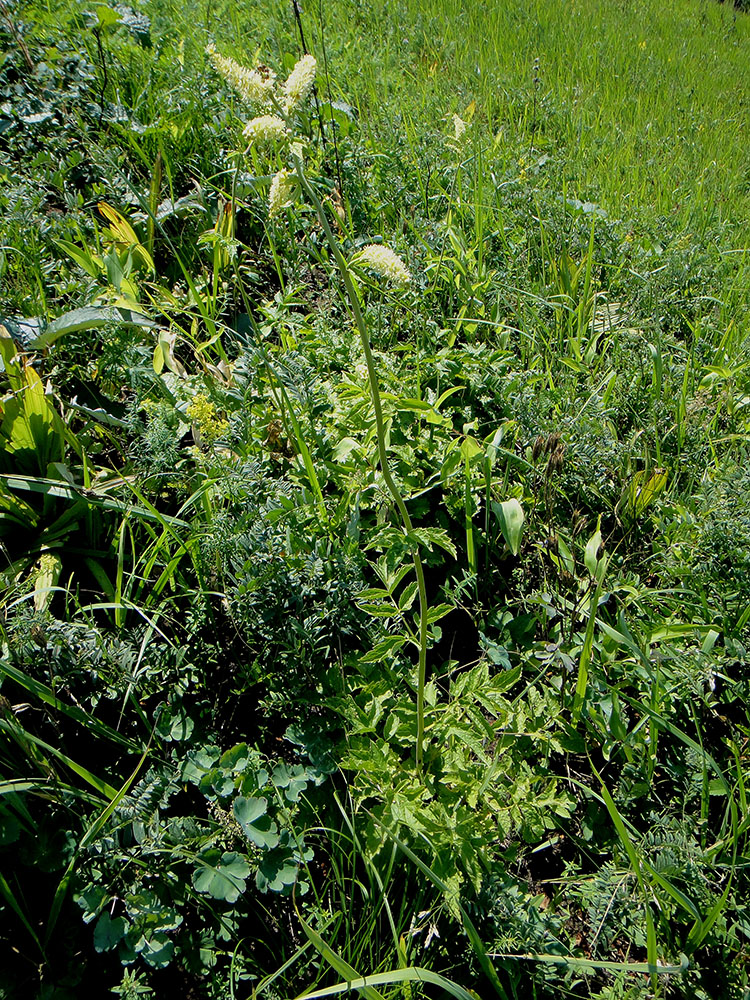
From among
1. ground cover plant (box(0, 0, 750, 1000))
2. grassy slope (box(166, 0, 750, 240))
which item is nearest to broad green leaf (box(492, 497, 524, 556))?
ground cover plant (box(0, 0, 750, 1000))

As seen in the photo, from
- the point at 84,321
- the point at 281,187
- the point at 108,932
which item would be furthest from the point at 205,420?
the point at 108,932

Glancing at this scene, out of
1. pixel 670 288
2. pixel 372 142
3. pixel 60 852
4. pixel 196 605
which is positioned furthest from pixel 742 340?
pixel 60 852

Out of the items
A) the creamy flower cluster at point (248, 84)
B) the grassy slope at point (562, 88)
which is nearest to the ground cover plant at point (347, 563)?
the creamy flower cluster at point (248, 84)

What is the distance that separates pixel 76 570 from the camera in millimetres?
1878

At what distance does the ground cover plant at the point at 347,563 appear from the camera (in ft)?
4.76

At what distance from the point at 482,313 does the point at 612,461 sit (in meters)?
0.80

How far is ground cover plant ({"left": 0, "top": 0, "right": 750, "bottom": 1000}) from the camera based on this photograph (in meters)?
1.45

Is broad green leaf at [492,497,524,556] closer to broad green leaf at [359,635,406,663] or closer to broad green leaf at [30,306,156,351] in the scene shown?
broad green leaf at [359,635,406,663]

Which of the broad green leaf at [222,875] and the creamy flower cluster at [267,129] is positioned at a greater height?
the creamy flower cluster at [267,129]

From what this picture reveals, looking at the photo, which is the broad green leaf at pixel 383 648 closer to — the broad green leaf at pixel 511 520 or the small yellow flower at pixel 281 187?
the broad green leaf at pixel 511 520

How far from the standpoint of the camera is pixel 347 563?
5.67 ft

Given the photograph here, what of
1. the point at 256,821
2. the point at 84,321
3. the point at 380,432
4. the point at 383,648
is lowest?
the point at 256,821

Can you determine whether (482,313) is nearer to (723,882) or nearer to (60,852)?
(723,882)

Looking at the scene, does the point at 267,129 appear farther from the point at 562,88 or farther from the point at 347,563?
the point at 562,88
